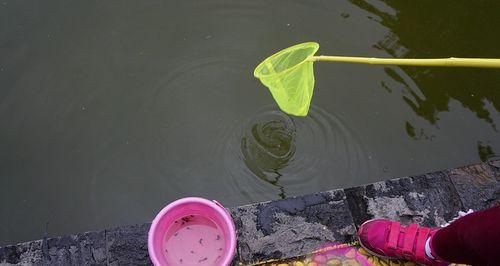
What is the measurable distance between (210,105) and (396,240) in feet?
4.56

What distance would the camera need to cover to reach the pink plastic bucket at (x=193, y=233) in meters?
2.00

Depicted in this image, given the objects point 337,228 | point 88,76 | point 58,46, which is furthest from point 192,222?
point 58,46

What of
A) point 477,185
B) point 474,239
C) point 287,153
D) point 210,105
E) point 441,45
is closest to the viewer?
point 474,239

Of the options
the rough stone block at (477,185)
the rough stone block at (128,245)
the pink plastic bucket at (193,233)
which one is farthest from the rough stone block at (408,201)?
the rough stone block at (128,245)

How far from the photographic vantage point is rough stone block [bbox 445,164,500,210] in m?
2.40

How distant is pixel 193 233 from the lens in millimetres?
2188

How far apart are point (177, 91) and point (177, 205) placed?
3.71 ft

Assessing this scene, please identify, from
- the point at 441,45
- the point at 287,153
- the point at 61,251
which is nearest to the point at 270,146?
the point at 287,153

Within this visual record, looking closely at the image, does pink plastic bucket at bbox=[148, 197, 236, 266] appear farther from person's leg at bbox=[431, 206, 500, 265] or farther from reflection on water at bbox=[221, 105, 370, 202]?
person's leg at bbox=[431, 206, 500, 265]

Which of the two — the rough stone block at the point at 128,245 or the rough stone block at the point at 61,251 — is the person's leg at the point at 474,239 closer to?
the rough stone block at the point at 128,245

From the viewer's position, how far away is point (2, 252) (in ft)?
7.29

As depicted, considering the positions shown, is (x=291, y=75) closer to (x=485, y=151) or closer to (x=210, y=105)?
(x=210, y=105)

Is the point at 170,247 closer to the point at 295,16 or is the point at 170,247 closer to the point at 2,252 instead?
the point at 2,252

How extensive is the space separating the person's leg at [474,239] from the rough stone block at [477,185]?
600 mm
